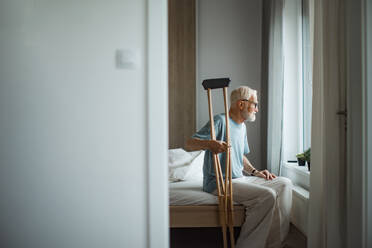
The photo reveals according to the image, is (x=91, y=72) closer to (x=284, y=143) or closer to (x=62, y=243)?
(x=62, y=243)

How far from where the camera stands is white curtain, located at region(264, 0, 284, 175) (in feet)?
9.41

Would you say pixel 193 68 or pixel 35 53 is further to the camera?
pixel 193 68

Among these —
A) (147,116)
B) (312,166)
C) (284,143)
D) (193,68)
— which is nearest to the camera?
(147,116)

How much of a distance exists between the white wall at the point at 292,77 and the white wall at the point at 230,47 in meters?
0.54

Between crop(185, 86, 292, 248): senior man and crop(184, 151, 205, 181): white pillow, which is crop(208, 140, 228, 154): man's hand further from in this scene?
crop(184, 151, 205, 181): white pillow

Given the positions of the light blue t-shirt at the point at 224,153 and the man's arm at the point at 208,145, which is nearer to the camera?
the man's arm at the point at 208,145

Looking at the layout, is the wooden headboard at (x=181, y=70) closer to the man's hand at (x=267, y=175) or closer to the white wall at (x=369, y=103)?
the man's hand at (x=267, y=175)

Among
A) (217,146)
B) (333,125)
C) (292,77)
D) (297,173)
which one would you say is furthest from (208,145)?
(292,77)

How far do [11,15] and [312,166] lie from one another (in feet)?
6.45

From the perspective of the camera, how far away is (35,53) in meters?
1.40

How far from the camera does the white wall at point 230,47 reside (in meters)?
3.51

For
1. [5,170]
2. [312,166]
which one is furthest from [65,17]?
[312,166]

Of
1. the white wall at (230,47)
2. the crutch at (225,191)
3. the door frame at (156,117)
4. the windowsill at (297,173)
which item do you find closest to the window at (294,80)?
the windowsill at (297,173)

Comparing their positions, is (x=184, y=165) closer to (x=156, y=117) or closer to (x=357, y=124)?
(x=156, y=117)
